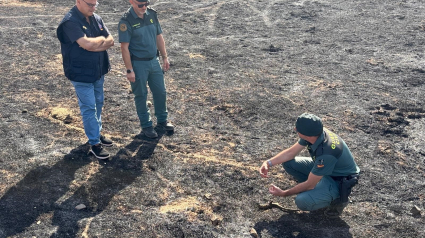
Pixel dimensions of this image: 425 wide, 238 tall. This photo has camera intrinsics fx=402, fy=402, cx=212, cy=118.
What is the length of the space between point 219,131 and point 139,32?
1953 mm

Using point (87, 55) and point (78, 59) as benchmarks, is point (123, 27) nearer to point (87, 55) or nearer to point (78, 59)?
point (87, 55)

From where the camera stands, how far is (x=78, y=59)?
4922 mm

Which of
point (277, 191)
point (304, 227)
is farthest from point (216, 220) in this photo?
point (304, 227)

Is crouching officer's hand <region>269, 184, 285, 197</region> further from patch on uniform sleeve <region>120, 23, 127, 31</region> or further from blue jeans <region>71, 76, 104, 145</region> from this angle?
patch on uniform sleeve <region>120, 23, 127, 31</region>

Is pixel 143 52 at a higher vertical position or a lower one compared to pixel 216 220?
higher

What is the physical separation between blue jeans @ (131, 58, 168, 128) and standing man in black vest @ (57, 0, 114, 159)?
489mm

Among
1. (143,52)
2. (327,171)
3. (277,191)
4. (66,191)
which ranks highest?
(143,52)

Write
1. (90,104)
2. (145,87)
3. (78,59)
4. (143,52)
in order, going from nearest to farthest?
(78,59) → (90,104) → (143,52) → (145,87)

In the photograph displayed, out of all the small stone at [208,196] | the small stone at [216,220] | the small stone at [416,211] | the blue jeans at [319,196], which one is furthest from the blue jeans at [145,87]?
the small stone at [416,211]

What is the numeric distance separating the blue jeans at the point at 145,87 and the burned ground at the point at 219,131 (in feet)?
1.26

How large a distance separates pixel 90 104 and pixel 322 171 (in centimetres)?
295

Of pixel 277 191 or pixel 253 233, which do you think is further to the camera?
pixel 277 191

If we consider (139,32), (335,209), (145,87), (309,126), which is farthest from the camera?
(145,87)

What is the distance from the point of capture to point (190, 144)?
591cm
